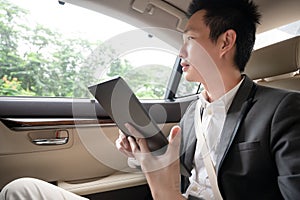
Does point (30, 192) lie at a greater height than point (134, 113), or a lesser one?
lesser

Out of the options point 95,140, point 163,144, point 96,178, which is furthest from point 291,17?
point 96,178

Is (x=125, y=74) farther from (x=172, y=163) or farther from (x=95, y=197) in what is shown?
(x=172, y=163)

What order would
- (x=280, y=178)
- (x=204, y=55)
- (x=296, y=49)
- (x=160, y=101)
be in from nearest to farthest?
(x=280, y=178)
(x=204, y=55)
(x=296, y=49)
(x=160, y=101)

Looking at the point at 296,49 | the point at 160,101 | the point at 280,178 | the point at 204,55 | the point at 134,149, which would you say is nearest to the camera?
the point at 280,178

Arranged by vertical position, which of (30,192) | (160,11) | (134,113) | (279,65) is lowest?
(30,192)

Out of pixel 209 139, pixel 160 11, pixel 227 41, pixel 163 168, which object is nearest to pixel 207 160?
pixel 209 139

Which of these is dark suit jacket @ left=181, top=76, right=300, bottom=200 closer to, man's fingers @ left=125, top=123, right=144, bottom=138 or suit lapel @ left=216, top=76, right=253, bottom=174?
suit lapel @ left=216, top=76, right=253, bottom=174

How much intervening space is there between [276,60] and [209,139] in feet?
1.71

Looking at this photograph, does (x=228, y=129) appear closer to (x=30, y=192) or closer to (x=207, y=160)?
(x=207, y=160)

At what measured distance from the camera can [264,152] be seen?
76cm

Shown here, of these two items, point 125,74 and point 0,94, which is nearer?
point 0,94

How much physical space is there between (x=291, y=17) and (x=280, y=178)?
97 cm

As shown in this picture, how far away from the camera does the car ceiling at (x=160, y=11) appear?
1.31 metres

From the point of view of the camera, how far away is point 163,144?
0.77 m
